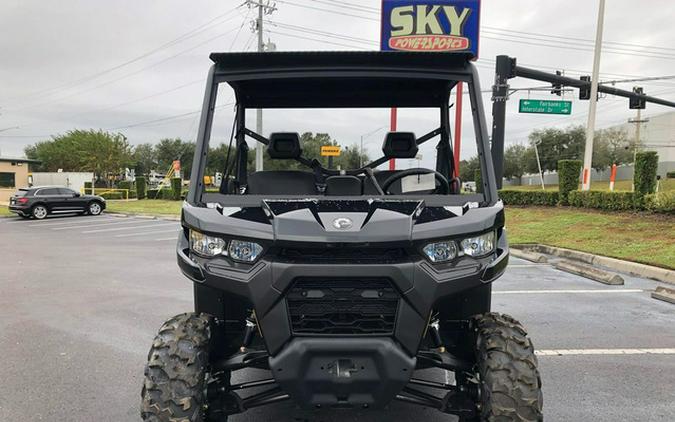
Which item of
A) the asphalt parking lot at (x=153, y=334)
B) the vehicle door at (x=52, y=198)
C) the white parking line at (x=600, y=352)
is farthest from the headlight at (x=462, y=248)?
the vehicle door at (x=52, y=198)

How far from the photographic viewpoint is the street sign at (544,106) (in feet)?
67.6

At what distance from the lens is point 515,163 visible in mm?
73875

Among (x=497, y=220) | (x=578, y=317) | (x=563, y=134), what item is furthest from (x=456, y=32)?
(x=563, y=134)

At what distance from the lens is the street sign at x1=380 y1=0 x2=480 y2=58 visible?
47.8 feet

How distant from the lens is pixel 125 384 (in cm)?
392

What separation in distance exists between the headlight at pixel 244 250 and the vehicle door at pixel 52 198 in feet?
82.4

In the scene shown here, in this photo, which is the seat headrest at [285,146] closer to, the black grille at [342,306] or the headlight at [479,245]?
the black grille at [342,306]

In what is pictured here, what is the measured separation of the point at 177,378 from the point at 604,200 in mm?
16161

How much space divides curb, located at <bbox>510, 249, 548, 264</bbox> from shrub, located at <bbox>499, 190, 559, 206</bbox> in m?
7.36

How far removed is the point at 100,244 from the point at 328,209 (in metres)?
13.0

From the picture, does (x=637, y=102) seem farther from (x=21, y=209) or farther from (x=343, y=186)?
(x=21, y=209)

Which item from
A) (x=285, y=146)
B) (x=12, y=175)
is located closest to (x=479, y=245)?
(x=285, y=146)

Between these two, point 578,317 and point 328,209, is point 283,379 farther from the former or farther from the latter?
point 578,317

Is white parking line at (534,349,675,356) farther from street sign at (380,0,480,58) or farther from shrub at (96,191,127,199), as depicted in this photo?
shrub at (96,191,127,199)
